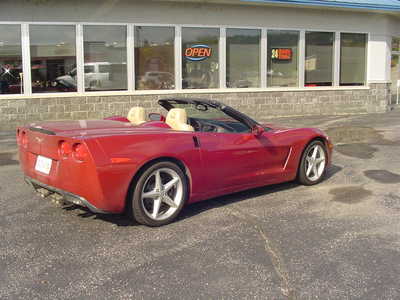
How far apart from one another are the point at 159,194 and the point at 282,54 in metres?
11.2

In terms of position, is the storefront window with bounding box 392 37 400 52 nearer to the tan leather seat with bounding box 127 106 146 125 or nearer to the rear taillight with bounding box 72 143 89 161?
the tan leather seat with bounding box 127 106 146 125

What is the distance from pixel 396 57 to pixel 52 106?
42.2 ft

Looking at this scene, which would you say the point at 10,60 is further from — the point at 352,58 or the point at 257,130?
the point at 352,58

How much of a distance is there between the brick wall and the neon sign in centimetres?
112

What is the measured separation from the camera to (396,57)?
17688mm

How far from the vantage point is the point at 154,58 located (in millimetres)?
13219

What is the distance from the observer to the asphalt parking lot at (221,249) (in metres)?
3.32

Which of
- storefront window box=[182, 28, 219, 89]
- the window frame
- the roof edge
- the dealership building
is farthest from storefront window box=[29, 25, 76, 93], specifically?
the roof edge

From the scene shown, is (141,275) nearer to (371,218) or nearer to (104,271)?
(104,271)

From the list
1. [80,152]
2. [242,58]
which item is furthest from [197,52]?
[80,152]

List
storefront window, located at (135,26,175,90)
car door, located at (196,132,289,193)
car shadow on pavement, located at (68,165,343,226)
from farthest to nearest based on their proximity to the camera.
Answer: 1. storefront window, located at (135,26,175,90)
2. car door, located at (196,132,289,193)
3. car shadow on pavement, located at (68,165,343,226)

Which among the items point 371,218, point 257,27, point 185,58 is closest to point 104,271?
point 371,218

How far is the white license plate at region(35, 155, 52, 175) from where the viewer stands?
452 centimetres

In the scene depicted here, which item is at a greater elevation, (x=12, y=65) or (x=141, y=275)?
(x=12, y=65)
